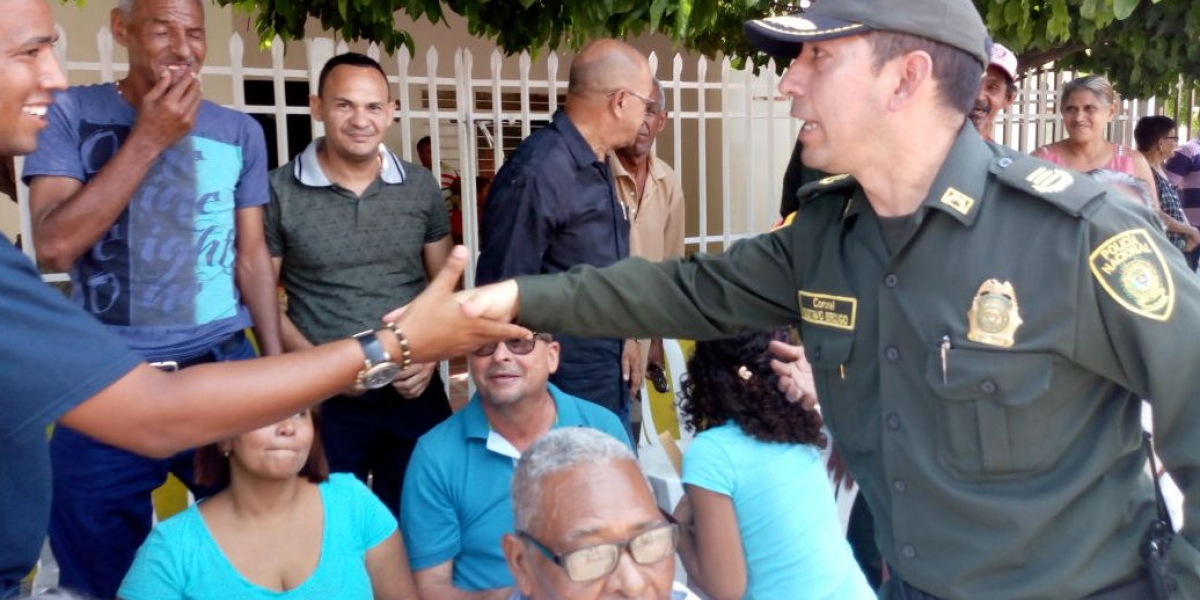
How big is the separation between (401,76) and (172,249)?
194 centimetres

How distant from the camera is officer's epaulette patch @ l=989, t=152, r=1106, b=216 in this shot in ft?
5.55

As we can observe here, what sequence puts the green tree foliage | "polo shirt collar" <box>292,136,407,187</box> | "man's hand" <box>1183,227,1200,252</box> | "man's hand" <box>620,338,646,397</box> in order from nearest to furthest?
"polo shirt collar" <box>292,136,407,187</box>, "man's hand" <box>620,338,646,397</box>, the green tree foliage, "man's hand" <box>1183,227,1200,252</box>

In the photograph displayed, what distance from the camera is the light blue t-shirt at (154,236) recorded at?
2.79m

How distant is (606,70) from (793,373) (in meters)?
1.50

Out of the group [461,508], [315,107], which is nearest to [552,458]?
[461,508]

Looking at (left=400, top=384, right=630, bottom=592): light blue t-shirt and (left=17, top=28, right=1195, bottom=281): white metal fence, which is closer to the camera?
(left=400, top=384, right=630, bottom=592): light blue t-shirt

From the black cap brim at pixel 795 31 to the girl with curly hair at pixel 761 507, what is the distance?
1069mm

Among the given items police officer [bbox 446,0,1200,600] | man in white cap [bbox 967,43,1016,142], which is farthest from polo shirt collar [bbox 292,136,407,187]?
man in white cap [bbox 967,43,1016,142]

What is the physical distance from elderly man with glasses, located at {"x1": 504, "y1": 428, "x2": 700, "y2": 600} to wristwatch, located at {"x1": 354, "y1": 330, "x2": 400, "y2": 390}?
41 cm

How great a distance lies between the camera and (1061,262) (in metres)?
1.67

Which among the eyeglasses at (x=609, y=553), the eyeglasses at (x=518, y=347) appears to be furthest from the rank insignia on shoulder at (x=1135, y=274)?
the eyeglasses at (x=518, y=347)

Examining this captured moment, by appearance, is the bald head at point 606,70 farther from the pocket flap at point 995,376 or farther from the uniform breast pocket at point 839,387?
the pocket flap at point 995,376

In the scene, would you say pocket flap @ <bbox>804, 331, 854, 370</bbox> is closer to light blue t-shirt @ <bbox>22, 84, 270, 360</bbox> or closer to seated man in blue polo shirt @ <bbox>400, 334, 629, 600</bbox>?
seated man in blue polo shirt @ <bbox>400, 334, 629, 600</bbox>

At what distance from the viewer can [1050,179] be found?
1.76 m
